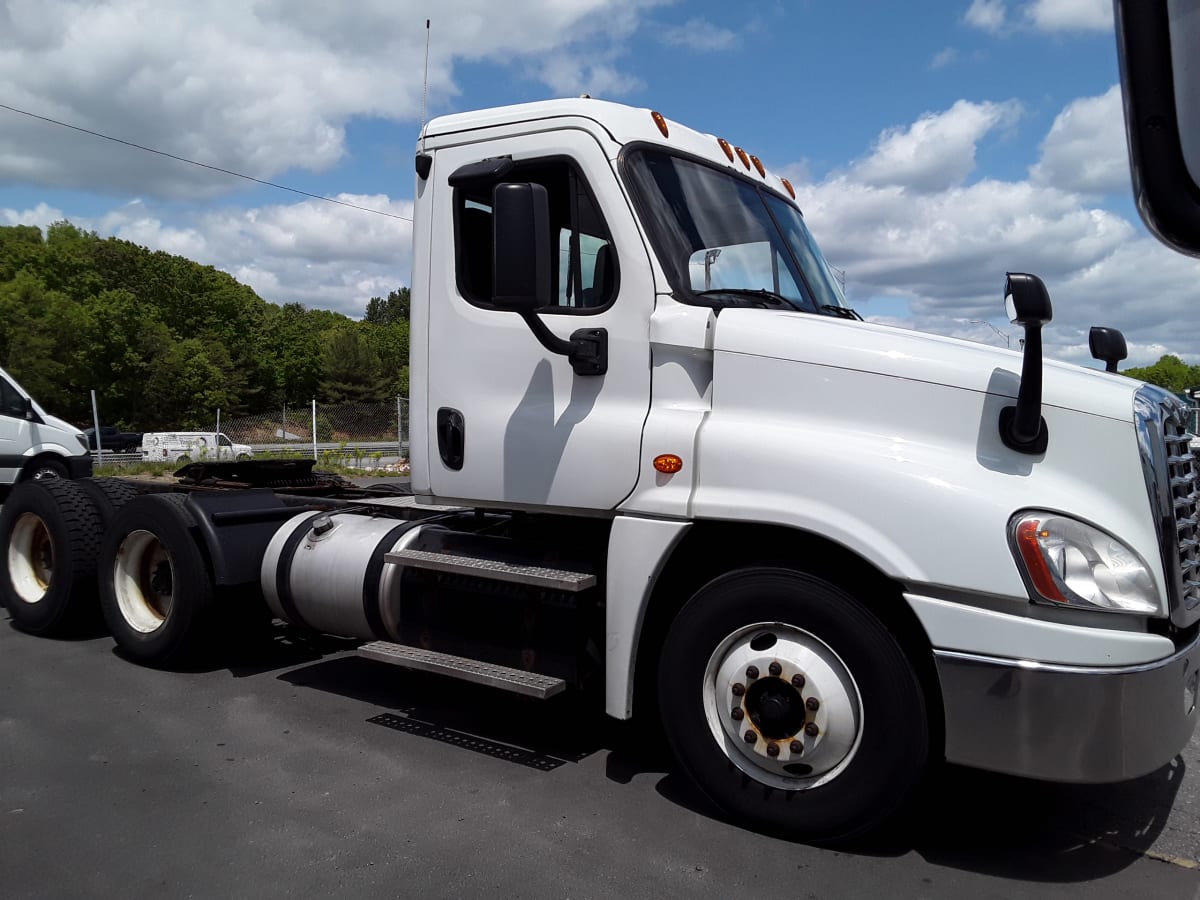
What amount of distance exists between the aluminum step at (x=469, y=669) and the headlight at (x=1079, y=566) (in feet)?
6.35

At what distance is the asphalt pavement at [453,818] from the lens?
10.6 ft

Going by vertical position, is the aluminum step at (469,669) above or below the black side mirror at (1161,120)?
below

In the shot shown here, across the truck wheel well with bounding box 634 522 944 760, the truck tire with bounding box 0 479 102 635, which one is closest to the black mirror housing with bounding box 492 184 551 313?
the truck wheel well with bounding box 634 522 944 760

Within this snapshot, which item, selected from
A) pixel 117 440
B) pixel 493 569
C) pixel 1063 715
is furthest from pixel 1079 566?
pixel 117 440

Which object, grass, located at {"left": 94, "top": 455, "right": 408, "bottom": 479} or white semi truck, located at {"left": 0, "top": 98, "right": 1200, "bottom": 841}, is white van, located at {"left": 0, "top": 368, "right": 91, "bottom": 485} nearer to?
grass, located at {"left": 94, "top": 455, "right": 408, "bottom": 479}

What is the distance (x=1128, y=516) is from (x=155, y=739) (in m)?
4.31

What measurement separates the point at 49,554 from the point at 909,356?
6.06 meters

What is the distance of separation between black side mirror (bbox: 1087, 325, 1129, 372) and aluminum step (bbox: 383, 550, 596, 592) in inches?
104

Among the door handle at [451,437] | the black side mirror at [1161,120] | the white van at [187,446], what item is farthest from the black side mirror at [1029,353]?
the white van at [187,446]

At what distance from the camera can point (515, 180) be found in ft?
14.3

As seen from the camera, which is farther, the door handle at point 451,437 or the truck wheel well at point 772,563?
the door handle at point 451,437

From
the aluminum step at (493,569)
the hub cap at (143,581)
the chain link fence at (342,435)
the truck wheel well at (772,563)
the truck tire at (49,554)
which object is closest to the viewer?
the truck wheel well at (772,563)

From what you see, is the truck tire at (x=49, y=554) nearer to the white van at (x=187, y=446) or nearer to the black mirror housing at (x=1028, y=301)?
the black mirror housing at (x=1028, y=301)

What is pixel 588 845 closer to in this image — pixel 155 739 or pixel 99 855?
pixel 99 855
